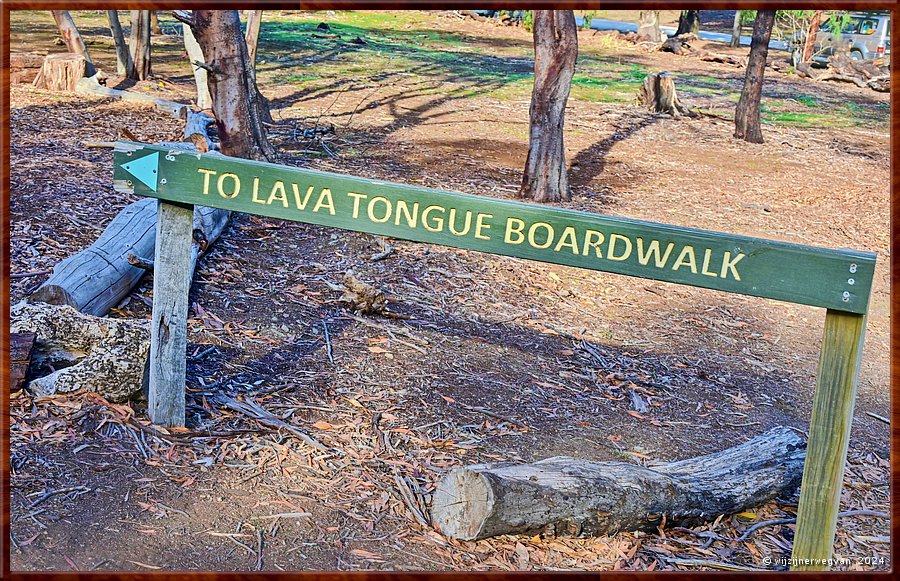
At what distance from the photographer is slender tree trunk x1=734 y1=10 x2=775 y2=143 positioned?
1308cm

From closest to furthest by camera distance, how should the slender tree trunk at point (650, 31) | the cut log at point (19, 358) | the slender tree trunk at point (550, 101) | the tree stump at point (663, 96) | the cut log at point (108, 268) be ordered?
the cut log at point (19, 358) → the cut log at point (108, 268) → the slender tree trunk at point (550, 101) → the tree stump at point (663, 96) → the slender tree trunk at point (650, 31)

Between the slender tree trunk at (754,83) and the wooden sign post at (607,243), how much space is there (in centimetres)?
1098

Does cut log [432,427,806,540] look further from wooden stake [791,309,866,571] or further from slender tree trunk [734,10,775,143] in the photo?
slender tree trunk [734,10,775,143]

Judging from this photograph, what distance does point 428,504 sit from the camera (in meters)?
3.77

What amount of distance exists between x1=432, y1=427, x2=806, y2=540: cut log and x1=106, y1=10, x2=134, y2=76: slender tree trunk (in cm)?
1180

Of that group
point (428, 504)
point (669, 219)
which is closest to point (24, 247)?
point (428, 504)

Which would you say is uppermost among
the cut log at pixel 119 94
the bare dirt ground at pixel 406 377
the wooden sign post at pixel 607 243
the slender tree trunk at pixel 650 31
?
the slender tree trunk at pixel 650 31

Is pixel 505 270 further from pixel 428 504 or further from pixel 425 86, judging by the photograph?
pixel 425 86

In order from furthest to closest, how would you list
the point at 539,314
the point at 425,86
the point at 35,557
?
the point at 425,86 → the point at 539,314 → the point at 35,557

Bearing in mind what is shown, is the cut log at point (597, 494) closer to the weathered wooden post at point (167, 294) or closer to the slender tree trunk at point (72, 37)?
the weathered wooden post at point (167, 294)

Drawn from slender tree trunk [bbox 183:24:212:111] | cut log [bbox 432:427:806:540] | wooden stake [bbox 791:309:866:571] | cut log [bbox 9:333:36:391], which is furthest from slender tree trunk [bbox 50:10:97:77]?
wooden stake [bbox 791:309:866:571]

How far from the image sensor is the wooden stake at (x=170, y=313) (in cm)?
380

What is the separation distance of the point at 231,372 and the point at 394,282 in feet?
7.02

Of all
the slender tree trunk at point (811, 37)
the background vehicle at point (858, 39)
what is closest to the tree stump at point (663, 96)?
the slender tree trunk at point (811, 37)
